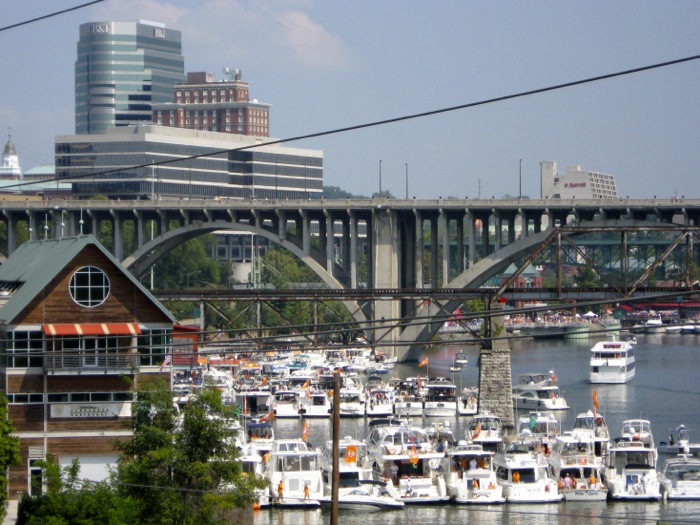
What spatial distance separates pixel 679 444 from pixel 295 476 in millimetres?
15702

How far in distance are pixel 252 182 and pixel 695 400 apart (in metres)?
116

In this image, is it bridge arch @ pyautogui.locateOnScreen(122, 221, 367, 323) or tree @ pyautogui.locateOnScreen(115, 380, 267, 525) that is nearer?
tree @ pyautogui.locateOnScreen(115, 380, 267, 525)

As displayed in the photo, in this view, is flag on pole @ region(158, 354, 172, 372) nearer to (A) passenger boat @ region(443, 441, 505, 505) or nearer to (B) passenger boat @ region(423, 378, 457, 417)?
(A) passenger boat @ region(443, 441, 505, 505)

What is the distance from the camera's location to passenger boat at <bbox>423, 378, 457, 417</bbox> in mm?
68625

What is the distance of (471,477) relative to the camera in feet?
150

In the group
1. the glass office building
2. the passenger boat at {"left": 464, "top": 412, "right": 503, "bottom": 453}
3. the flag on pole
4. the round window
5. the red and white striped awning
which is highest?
the glass office building

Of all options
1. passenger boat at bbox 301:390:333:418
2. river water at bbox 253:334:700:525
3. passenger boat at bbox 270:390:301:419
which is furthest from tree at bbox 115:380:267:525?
passenger boat at bbox 301:390:333:418

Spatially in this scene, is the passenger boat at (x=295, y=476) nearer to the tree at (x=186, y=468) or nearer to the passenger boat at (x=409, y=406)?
the tree at (x=186, y=468)

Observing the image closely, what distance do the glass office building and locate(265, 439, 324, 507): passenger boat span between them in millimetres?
113986

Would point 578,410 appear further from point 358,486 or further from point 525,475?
point 358,486

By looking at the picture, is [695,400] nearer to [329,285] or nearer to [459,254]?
[459,254]

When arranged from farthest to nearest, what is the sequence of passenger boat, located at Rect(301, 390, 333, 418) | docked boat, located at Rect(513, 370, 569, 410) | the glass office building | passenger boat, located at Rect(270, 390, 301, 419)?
the glass office building, passenger boat, located at Rect(301, 390, 333, 418), passenger boat, located at Rect(270, 390, 301, 419), docked boat, located at Rect(513, 370, 569, 410)

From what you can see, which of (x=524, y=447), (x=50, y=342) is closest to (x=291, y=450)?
(x=524, y=447)

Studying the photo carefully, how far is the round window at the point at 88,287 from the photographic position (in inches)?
1479
